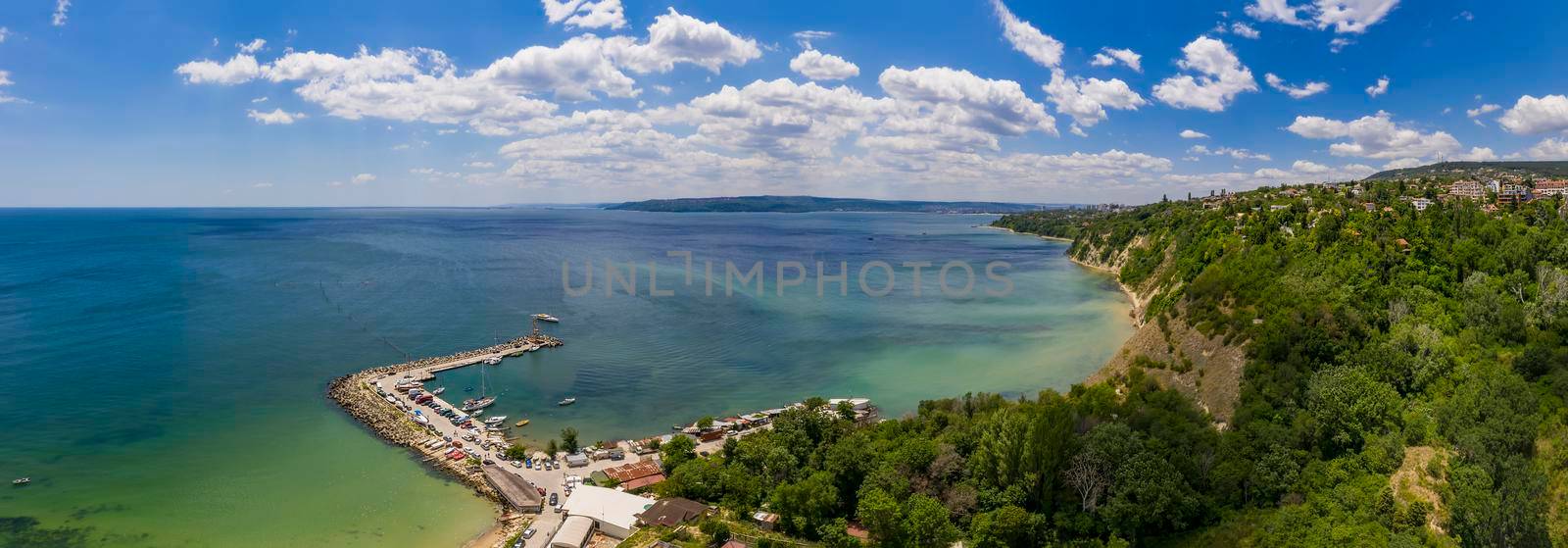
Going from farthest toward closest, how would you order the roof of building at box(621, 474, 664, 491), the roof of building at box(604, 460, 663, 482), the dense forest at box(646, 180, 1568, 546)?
the roof of building at box(604, 460, 663, 482), the roof of building at box(621, 474, 664, 491), the dense forest at box(646, 180, 1568, 546)

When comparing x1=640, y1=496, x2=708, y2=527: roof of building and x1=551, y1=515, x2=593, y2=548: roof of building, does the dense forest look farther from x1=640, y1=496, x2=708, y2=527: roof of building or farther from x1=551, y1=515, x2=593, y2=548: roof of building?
x1=551, y1=515, x2=593, y2=548: roof of building

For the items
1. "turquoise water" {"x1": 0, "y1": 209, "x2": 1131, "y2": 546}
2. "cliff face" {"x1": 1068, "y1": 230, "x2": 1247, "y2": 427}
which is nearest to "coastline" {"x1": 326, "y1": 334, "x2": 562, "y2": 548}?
"turquoise water" {"x1": 0, "y1": 209, "x2": 1131, "y2": 546}

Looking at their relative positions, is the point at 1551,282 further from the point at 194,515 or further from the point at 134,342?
the point at 134,342

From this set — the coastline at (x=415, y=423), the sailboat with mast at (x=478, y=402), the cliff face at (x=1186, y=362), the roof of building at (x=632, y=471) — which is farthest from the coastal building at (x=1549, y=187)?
the sailboat with mast at (x=478, y=402)

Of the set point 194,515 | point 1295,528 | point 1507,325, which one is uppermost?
point 1507,325

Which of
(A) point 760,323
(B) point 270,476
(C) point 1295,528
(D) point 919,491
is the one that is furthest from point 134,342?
(C) point 1295,528

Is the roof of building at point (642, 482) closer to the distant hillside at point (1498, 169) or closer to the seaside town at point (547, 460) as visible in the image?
the seaside town at point (547, 460)
